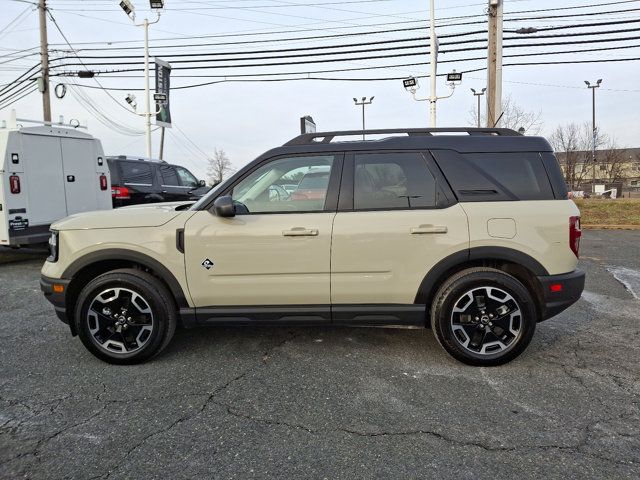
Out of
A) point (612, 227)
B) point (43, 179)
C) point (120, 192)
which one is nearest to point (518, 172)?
point (43, 179)

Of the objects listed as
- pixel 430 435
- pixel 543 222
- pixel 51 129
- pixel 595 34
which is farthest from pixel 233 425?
pixel 595 34

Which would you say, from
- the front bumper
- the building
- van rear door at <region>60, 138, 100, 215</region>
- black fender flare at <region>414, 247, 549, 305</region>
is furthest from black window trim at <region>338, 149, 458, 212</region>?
the building

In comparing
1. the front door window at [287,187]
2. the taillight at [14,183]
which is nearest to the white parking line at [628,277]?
the front door window at [287,187]

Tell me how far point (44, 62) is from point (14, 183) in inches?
679

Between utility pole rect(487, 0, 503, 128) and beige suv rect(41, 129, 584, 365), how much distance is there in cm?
1064

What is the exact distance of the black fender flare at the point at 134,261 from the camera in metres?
3.66

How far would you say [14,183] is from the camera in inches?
A: 291

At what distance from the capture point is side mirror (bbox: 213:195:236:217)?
3.50 m

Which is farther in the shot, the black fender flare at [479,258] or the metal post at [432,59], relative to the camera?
the metal post at [432,59]

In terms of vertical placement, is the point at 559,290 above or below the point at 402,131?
below

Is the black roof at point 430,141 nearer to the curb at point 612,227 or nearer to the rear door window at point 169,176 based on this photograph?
the rear door window at point 169,176

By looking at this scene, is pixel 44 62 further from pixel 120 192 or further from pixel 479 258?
pixel 479 258

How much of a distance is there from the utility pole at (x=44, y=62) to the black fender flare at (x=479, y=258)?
22.2 metres

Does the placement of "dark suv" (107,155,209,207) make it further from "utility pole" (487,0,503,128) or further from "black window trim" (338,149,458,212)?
"utility pole" (487,0,503,128)
